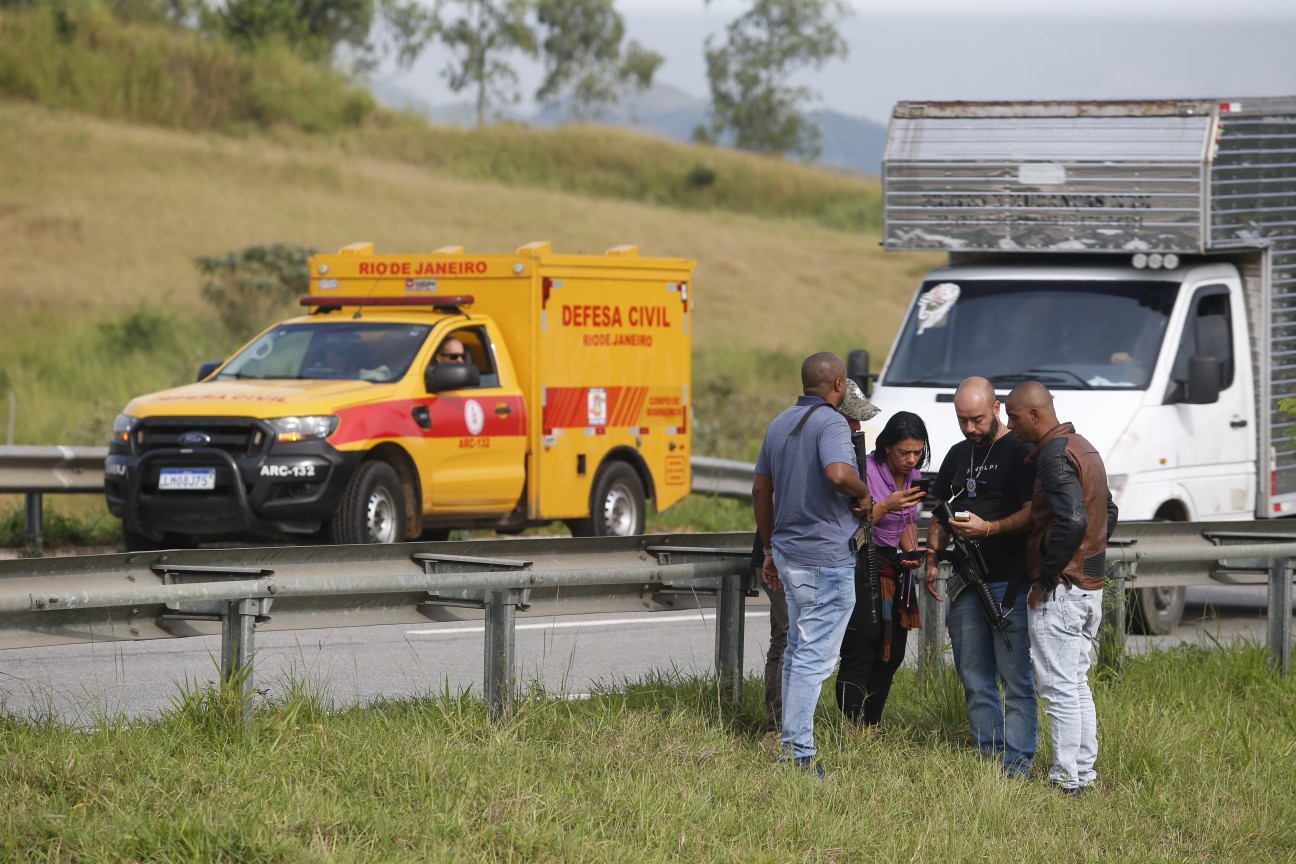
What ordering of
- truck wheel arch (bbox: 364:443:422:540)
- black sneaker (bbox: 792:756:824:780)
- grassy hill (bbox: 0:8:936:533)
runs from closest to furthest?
black sneaker (bbox: 792:756:824:780)
truck wheel arch (bbox: 364:443:422:540)
grassy hill (bbox: 0:8:936:533)

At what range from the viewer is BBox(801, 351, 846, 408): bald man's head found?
7.14 m

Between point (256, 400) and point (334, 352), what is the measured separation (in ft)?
4.24

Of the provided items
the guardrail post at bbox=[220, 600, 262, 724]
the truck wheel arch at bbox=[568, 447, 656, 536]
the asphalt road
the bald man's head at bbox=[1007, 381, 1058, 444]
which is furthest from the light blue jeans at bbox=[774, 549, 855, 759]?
the truck wheel arch at bbox=[568, 447, 656, 536]

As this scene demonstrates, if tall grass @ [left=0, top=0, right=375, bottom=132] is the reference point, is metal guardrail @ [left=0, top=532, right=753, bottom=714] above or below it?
below

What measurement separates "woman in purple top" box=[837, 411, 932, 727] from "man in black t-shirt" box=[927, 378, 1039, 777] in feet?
0.48

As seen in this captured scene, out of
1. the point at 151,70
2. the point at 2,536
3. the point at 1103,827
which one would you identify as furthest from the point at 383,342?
the point at 151,70

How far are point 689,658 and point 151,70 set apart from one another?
165 ft

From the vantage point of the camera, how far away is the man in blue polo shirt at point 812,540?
702 centimetres

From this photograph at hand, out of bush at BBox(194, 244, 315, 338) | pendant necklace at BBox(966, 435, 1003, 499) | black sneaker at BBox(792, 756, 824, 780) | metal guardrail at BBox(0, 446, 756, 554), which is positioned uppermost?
bush at BBox(194, 244, 315, 338)

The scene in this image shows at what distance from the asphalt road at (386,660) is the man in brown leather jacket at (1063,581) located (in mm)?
1932

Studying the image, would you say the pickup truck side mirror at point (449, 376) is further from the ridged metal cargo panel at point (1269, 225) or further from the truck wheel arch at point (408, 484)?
the ridged metal cargo panel at point (1269, 225)

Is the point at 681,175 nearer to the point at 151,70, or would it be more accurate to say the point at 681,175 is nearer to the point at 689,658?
the point at 151,70

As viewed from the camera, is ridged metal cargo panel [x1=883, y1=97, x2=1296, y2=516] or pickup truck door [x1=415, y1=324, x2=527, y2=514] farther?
pickup truck door [x1=415, y1=324, x2=527, y2=514]

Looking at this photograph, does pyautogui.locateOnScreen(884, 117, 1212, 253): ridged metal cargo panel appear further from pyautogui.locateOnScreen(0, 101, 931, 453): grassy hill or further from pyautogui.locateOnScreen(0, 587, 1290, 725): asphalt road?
pyautogui.locateOnScreen(0, 101, 931, 453): grassy hill
